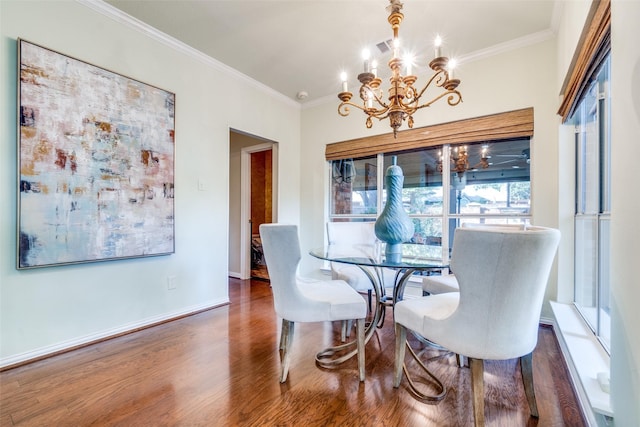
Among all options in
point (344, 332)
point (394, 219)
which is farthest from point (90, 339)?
point (394, 219)

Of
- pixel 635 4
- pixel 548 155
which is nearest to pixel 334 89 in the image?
pixel 548 155

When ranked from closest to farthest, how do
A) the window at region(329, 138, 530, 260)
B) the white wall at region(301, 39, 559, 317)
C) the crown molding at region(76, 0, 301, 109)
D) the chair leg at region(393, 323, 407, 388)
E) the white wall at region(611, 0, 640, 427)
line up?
1. the white wall at region(611, 0, 640, 427)
2. the chair leg at region(393, 323, 407, 388)
3. the crown molding at region(76, 0, 301, 109)
4. the white wall at region(301, 39, 559, 317)
5. the window at region(329, 138, 530, 260)

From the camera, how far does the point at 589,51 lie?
1561 mm

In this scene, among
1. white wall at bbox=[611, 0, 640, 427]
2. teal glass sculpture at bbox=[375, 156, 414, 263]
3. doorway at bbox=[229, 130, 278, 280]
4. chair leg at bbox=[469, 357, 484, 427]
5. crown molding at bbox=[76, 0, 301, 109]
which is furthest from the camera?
doorway at bbox=[229, 130, 278, 280]

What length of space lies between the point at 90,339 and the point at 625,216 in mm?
3196

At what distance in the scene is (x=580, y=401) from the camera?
4.85 ft

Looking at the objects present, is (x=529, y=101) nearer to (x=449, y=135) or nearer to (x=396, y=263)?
(x=449, y=135)

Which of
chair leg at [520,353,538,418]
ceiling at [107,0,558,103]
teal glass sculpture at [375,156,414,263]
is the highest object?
ceiling at [107,0,558,103]

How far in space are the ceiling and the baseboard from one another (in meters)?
2.59

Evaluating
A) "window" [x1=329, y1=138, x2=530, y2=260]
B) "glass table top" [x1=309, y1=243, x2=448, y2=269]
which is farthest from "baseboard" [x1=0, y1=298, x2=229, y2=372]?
"window" [x1=329, y1=138, x2=530, y2=260]

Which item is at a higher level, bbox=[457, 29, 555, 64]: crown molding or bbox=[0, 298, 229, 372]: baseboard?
bbox=[457, 29, 555, 64]: crown molding

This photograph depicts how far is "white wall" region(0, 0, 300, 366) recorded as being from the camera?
1864 mm

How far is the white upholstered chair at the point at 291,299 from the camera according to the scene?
163cm

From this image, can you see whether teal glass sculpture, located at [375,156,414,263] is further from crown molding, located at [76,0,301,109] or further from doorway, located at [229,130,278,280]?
doorway, located at [229,130,278,280]
